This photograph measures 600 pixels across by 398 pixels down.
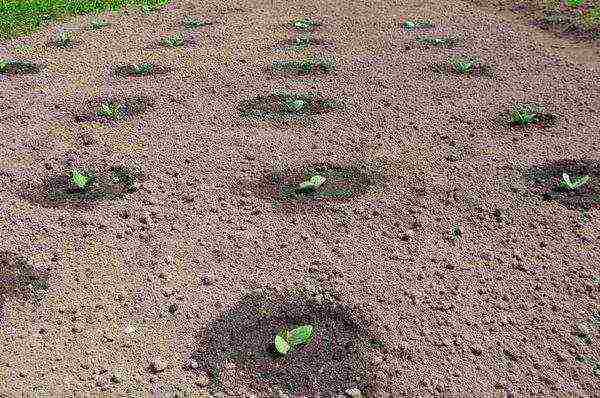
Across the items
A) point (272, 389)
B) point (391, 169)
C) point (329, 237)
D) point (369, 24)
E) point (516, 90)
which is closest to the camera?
point (272, 389)

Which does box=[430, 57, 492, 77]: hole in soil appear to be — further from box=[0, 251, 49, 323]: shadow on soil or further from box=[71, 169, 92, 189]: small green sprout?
box=[0, 251, 49, 323]: shadow on soil

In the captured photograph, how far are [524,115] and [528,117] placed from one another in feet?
0.15

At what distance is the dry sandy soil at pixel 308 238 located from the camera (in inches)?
144

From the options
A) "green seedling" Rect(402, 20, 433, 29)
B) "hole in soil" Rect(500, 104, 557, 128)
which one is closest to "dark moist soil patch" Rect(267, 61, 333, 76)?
"green seedling" Rect(402, 20, 433, 29)

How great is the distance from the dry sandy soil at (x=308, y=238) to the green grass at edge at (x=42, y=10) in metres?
3.09

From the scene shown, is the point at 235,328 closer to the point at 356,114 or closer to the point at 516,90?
the point at 356,114

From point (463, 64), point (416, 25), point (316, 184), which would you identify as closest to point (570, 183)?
point (316, 184)

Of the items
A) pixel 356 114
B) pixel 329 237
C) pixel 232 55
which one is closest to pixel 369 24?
pixel 232 55

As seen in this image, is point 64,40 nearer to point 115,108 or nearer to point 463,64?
point 115,108

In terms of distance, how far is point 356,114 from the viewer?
694cm

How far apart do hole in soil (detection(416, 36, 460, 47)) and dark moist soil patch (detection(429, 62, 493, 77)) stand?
93cm

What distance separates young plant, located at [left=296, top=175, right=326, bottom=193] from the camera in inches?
208

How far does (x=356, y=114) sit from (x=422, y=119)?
70 centimetres

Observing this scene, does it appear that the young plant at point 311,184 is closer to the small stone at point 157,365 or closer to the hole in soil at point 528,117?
the small stone at point 157,365
